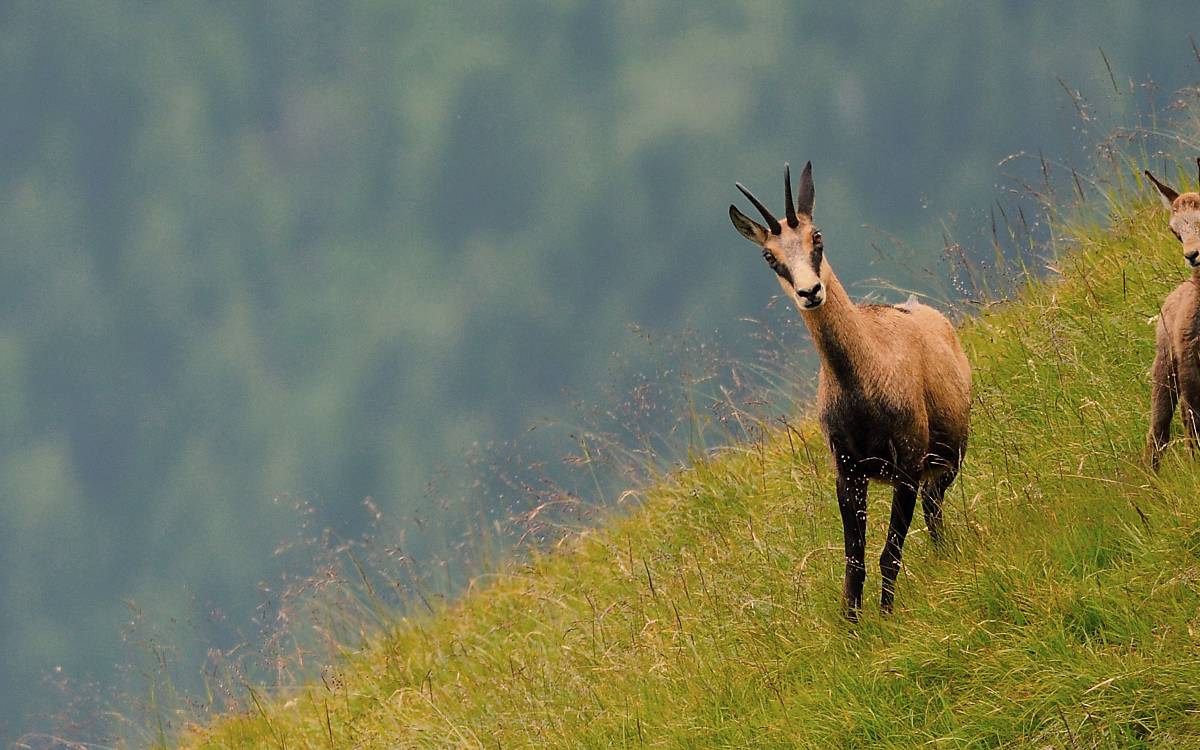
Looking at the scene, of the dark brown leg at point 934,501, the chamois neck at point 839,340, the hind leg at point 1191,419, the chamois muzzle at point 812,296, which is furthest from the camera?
the dark brown leg at point 934,501

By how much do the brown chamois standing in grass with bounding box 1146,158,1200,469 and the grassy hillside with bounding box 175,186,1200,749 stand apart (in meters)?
0.23

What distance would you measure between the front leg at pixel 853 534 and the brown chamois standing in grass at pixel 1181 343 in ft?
4.48

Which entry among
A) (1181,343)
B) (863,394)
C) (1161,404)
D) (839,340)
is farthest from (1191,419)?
(839,340)

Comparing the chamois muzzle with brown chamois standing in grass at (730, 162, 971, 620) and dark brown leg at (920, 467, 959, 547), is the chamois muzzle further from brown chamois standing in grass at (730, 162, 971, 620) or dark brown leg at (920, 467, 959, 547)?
dark brown leg at (920, 467, 959, 547)

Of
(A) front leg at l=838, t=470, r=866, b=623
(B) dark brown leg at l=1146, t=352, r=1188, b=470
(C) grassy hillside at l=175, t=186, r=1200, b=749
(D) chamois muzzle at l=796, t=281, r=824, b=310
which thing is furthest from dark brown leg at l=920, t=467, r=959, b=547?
(D) chamois muzzle at l=796, t=281, r=824, b=310

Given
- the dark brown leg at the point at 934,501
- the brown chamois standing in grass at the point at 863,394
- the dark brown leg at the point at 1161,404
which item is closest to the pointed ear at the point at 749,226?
the brown chamois standing in grass at the point at 863,394

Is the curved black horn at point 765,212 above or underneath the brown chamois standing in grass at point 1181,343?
above

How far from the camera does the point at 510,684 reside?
316 inches

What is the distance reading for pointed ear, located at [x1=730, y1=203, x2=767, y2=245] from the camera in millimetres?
5793

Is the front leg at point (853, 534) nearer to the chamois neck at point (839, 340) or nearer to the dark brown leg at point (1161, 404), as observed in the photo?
the chamois neck at point (839, 340)

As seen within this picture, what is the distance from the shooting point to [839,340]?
5.88m

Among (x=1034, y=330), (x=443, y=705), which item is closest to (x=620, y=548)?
(x=443, y=705)

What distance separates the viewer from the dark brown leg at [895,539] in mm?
6098

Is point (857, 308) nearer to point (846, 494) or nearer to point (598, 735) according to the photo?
point (846, 494)
